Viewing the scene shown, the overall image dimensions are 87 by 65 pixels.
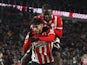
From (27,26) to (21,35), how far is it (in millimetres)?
916

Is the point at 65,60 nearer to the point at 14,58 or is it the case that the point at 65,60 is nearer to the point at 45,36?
the point at 14,58

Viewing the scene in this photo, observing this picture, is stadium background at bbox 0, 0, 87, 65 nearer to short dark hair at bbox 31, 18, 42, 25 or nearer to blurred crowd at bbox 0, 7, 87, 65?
blurred crowd at bbox 0, 7, 87, 65

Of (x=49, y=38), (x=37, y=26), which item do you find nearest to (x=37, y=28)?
(x=37, y=26)

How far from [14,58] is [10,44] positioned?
2409 mm

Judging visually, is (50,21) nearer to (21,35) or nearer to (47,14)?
(47,14)

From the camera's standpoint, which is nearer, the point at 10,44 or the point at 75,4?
the point at 10,44

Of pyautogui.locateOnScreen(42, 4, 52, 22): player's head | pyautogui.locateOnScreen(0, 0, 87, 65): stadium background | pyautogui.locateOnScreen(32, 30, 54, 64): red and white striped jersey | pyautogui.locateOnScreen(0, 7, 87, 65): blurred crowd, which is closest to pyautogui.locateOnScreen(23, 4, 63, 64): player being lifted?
pyautogui.locateOnScreen(42, 4, 52, 22): player's head

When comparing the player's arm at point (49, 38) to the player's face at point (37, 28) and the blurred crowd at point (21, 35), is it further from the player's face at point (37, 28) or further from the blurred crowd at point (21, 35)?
the blurred crowd at point (21, 35)

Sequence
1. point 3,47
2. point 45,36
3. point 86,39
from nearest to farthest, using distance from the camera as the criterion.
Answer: point 45,36 → point 3,47 → point 86,39

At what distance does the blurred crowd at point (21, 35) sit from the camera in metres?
15.9

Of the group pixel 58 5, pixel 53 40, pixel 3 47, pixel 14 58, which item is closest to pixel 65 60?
pixel 14 58

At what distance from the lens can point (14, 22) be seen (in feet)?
63.2

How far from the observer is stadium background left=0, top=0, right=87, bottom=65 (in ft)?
55.6

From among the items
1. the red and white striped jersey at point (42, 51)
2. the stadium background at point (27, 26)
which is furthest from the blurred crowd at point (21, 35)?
the red and white striped jersey at point (42, 51)
